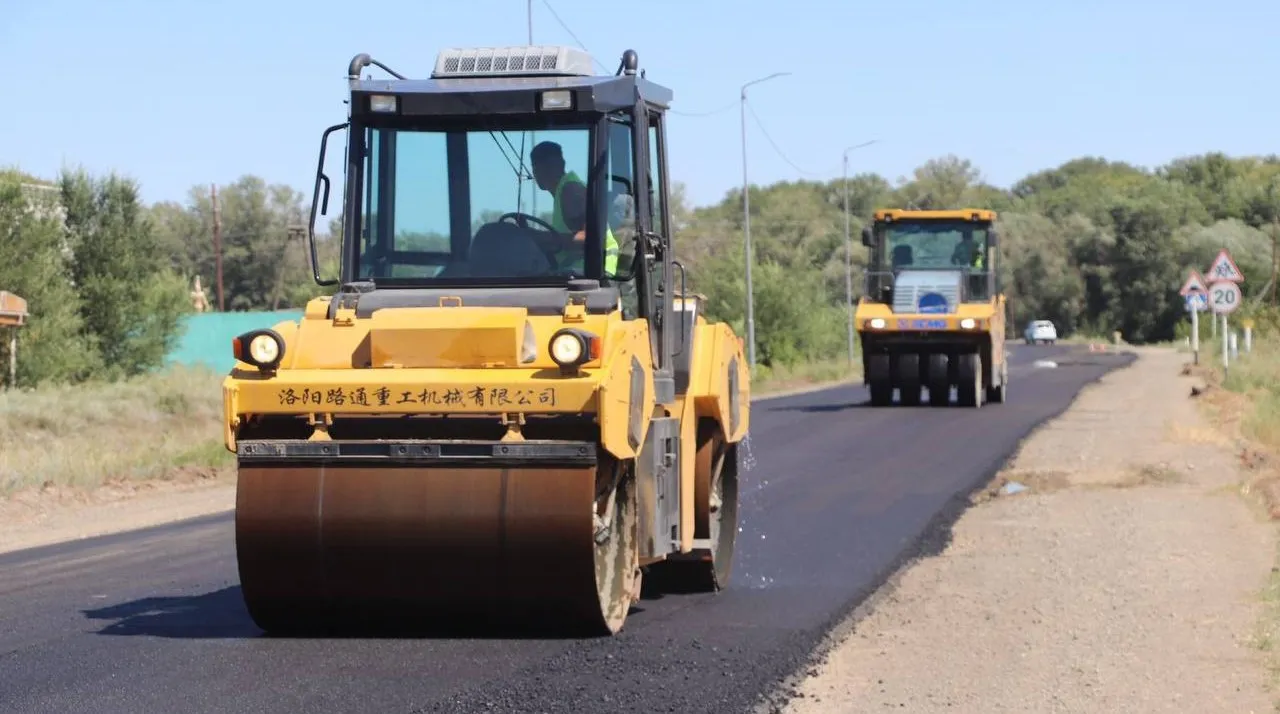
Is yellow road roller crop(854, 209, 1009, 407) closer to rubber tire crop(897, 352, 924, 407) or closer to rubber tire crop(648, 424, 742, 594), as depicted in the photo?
rubber tire crop(897, 352, 924, 407)

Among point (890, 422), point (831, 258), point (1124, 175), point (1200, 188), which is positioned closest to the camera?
point (890, 422)

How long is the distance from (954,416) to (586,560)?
22.8 meters

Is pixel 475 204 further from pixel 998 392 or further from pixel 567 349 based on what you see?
pixel 998 392

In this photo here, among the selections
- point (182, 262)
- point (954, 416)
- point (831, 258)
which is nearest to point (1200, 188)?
point (831, 258)

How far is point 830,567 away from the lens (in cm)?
1302

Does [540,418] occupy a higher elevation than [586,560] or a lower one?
higher

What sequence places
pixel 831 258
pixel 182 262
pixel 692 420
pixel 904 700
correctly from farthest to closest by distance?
pixel 831 258 → pixel 182 262 → pixel 692 420 → pixel 904 700

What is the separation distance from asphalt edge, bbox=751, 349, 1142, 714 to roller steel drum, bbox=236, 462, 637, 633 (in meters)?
0.99

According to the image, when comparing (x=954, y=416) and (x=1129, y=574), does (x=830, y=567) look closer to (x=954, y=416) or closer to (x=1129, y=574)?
(x=1129, y=574)

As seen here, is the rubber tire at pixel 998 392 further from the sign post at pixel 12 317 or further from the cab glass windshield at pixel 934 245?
→ the sign post at pixel 12 317

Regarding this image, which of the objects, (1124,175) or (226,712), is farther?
(1124,175)

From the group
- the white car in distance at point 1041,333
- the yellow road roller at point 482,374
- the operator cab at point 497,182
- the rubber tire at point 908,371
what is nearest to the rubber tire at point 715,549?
the yellow road roller at point 482,374

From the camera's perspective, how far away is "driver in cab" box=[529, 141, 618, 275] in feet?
30.8

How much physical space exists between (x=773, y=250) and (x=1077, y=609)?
97.2 metres
